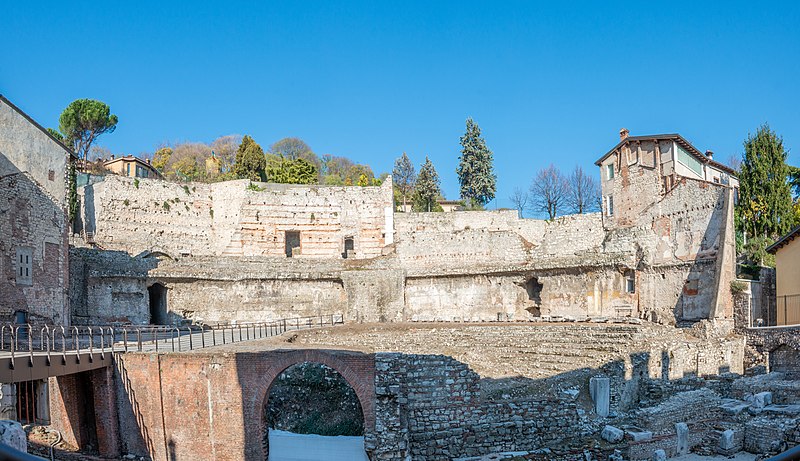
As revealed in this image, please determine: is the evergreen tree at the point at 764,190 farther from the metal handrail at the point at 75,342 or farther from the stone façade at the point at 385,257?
A: the metal handrail at the point at 75,342

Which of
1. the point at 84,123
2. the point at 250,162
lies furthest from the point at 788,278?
the point at 84,123

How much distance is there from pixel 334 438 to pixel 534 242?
20.5 m

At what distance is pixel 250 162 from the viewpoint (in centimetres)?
4791

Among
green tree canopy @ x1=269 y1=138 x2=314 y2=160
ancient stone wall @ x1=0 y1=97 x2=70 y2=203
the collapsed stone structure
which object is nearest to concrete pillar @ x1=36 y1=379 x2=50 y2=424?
ancient stone wall @ x1=0 y1=97 x2=70 y2=203

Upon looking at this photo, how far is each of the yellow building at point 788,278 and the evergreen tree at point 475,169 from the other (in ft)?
87.3

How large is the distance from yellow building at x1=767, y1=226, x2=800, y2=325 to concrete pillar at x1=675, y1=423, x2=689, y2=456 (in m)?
12.3

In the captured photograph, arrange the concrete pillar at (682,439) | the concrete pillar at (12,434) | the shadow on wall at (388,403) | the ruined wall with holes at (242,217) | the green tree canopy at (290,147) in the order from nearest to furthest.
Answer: the concrete pillar at (12,434), the shadow on wall at (388,403), the concrete pillar at (682,439), the ruined wall with holes at (242,217), the green tree canopy at (290,147)

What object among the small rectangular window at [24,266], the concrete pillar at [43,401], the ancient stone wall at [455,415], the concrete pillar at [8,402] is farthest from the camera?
the small rectangular window at [24,266]

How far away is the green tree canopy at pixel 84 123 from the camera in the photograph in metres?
49.3

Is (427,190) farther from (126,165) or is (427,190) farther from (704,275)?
(704,275)

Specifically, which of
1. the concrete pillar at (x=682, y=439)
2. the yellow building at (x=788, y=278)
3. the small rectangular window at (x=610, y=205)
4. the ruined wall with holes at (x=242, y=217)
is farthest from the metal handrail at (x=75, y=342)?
the yellow building at (x=788, y=278)

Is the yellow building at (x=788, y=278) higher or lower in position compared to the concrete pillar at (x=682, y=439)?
higher

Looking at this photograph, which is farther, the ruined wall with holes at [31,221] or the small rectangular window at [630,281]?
the small rectangular window at [630,281]

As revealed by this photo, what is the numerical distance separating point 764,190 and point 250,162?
3432cm
